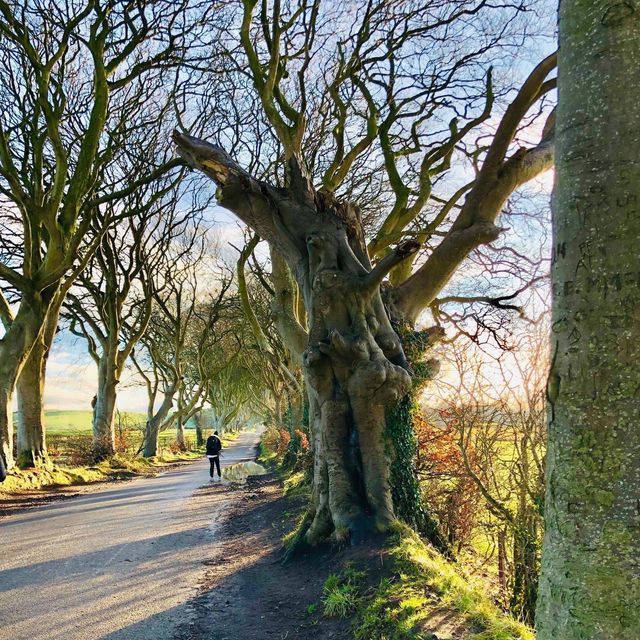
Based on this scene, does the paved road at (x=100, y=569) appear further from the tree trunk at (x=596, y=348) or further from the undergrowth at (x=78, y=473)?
the tree trunk at (x=596, y=348)

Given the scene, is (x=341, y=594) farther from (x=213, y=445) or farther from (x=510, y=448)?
(x=213, y=445)

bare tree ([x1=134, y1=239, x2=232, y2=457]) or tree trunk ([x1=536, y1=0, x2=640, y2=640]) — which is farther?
bare tree ([x1=134, y1=239, x2=232, y2=457])

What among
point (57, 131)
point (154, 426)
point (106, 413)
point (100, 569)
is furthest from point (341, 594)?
point (154, 426)

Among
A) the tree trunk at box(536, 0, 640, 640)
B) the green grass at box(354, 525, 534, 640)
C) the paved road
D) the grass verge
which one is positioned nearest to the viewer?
the tree trunk at box(536, 0, 640, 640)

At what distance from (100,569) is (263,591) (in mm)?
2528

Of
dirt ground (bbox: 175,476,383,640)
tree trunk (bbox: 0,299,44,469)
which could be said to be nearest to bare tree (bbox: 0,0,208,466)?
tree trunk (bbox: 0,299,44,469)

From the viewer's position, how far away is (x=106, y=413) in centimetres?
2264

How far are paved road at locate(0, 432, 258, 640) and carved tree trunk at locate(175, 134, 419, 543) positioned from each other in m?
2.20

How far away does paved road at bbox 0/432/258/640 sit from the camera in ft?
17.6

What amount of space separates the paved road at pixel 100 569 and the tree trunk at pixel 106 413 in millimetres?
9461

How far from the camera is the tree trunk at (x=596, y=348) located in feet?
6.11

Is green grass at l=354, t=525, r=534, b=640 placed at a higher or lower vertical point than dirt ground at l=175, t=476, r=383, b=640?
higher

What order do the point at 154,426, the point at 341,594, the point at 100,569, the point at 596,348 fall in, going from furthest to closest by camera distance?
the point at 154,426
the point at 100,569
the point at 341,594
the point at 596,348

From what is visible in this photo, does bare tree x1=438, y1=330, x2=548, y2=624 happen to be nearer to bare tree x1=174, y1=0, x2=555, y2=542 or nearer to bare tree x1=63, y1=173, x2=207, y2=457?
bare tree x1=174, y1=0, x2=555, y2=542
